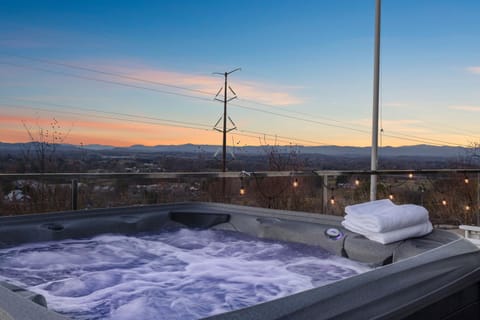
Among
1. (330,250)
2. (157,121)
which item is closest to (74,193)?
(330,250)

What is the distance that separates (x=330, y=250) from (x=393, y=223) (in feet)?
1.47

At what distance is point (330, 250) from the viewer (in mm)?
2629

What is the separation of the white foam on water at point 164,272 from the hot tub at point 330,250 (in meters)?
0.09

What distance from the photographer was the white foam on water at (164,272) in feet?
6.23

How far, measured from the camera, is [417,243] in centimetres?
223

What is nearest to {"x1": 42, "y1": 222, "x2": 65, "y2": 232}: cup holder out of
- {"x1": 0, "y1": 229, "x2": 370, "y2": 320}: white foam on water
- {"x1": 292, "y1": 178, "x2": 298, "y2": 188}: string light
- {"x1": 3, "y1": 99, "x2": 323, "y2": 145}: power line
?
{"x1": 0, "y1": 229, "x2": 370, "y2": 320}: white foam on water

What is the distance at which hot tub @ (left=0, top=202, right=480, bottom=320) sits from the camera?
44.4 inches

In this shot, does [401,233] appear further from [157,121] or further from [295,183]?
[157,121]

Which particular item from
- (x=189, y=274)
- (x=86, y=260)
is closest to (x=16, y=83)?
(x=86, y=260)

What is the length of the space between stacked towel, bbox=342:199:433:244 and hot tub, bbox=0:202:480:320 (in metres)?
0.04

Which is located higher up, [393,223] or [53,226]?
[393,223]

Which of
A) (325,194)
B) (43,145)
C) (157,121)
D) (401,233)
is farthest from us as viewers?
(157,121)

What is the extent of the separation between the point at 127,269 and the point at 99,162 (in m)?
2.88

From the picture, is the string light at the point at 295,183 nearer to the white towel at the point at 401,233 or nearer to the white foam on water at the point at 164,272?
the white foam on water at the point at 164,272
